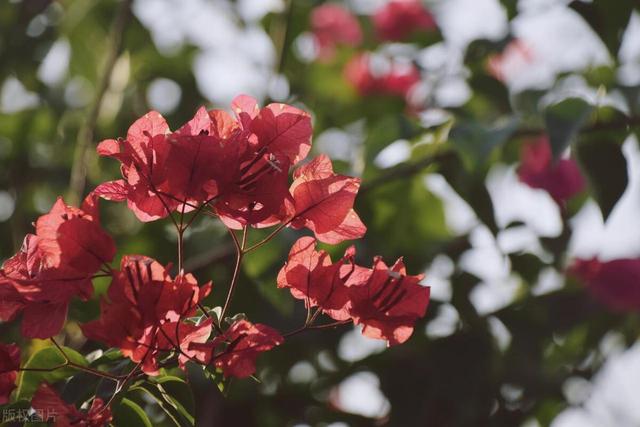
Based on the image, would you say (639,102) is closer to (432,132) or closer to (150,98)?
(432,132)

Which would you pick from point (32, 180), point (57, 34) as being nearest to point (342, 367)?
point (32, 180)

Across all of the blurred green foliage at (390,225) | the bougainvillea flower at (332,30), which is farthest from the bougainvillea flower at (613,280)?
the bougainvillea flower at (332,30)

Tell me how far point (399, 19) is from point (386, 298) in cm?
122

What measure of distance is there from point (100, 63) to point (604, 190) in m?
1.02

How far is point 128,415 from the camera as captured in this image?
1.89 feet

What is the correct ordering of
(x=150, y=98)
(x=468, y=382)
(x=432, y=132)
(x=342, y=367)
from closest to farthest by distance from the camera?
(x=432, y=132) < (x=468, y=382) < (x=342, y=367) < (x=150, y=98)

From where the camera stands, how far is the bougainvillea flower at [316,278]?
562 mm

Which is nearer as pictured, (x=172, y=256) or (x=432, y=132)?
(x=432, y=132)

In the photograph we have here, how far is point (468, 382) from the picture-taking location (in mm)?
1086

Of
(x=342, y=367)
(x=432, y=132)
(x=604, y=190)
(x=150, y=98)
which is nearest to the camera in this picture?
(x=604, y=190)

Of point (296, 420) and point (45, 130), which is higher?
point (45, 130)

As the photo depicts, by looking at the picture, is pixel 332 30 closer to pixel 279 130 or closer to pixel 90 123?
pixel 90 123

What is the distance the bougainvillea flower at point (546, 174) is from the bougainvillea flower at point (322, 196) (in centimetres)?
79

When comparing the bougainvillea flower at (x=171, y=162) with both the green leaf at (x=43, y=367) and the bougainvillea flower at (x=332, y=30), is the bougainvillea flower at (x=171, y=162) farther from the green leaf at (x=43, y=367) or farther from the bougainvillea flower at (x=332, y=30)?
the bougainvillea flower at (x=332, y=30)
